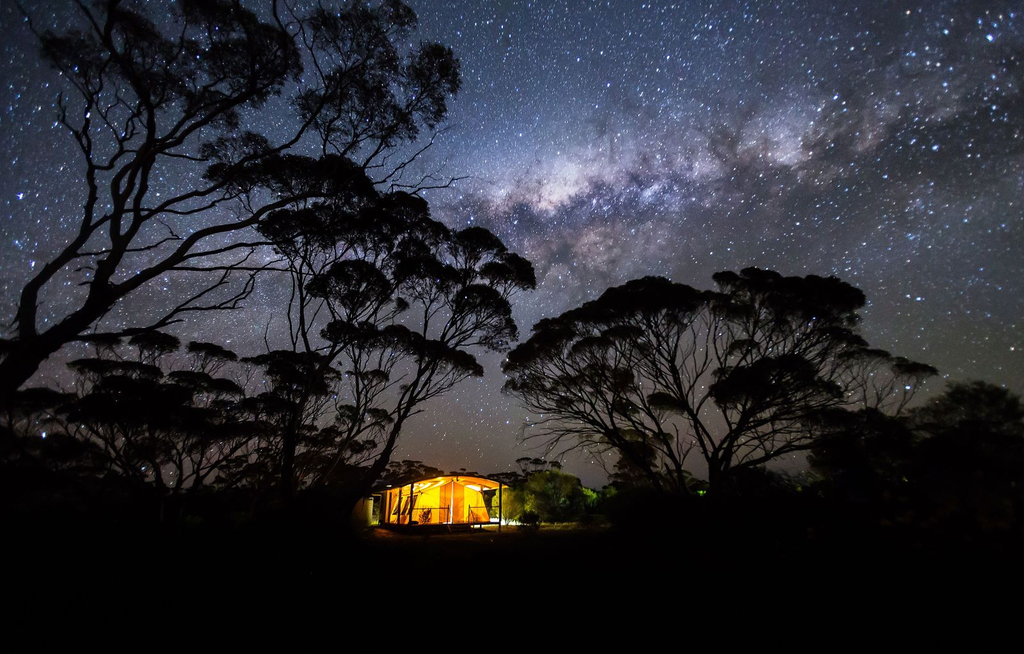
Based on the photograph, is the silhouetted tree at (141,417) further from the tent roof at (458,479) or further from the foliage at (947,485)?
the foliage at (947,485)

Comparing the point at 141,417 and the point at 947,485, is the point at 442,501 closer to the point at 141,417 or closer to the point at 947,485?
the point at 141,417

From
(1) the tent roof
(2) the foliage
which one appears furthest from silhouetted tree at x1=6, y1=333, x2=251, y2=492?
(2) the foliage

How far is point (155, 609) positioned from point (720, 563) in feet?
22.5

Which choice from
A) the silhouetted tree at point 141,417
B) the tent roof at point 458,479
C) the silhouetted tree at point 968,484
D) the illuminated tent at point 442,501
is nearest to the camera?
the silhouetted tree at point 968,484

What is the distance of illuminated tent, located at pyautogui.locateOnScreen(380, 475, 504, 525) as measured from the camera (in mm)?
32469

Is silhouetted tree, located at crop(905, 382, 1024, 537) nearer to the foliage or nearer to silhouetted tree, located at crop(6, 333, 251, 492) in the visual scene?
the foliage

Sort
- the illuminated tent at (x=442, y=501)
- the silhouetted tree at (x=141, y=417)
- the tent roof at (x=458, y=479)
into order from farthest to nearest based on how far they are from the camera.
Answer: the illuminated tent at (x=442, y=501) < the tent roof at (x=458, y=479) < the silhouetted tree at (x=141, y=417)

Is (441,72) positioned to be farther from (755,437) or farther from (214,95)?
(755,437)

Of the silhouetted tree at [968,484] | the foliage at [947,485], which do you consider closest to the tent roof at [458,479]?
the foliage at [947,485]

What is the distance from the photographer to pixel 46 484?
53.2ft

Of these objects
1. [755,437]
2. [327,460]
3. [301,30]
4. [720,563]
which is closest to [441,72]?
[301,30]

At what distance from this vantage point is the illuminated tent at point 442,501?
107 ft

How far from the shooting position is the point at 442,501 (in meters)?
34.2

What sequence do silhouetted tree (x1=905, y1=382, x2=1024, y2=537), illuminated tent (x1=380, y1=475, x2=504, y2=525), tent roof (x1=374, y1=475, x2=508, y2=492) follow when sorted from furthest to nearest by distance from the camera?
illuminated tent (x1=380, y1=475, x2=504, y2=525) → tent roof (x1=374, y1=475, x2=508, y2=492) → silhouetted tree (x1=905, y1=382, x2=1024, y2=537)
